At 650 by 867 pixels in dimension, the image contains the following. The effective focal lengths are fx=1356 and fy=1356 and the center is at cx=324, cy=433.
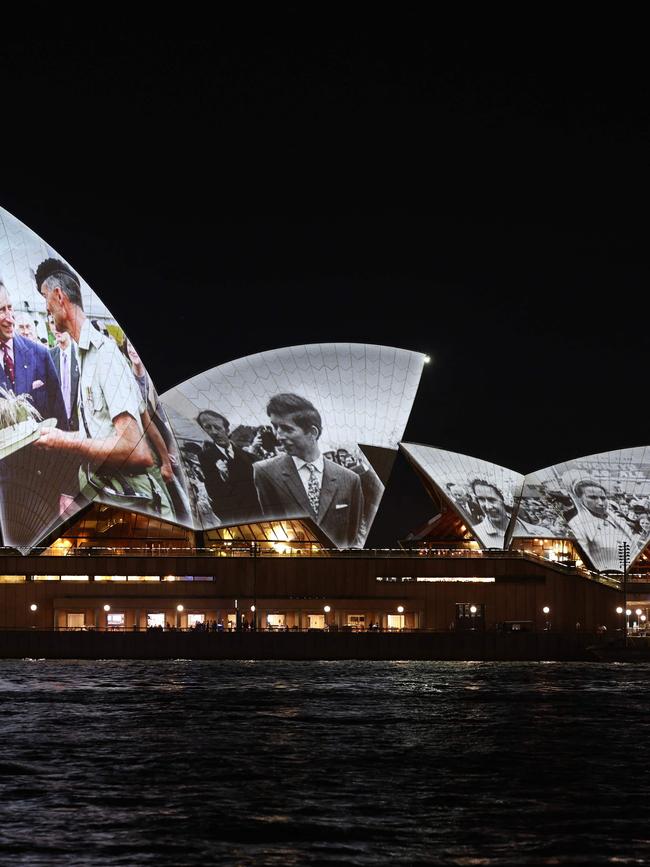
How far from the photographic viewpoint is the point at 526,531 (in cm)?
7844

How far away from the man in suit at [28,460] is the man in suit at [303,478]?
11.8 metres

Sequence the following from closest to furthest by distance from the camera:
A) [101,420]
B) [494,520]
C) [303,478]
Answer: [101,420] < [303,478] < [494,520]

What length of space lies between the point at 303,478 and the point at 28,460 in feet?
50.1

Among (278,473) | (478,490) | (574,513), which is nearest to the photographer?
(278,473)

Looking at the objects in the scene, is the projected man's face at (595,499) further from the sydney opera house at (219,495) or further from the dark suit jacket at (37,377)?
the dark suit jacket at (37,377)

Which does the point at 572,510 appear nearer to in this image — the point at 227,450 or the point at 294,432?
the point at 294,432

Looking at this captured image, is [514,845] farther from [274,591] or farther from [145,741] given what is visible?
[274,591]

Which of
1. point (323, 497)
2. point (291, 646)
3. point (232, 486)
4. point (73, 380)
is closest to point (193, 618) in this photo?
point (291, 646)

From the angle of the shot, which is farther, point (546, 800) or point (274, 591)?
point (274, 591)

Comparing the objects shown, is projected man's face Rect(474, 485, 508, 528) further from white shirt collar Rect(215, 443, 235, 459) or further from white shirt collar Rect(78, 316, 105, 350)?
white shirt collar Rect(78, 316, 105, 350)

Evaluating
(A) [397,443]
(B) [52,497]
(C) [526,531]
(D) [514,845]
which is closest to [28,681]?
(B) [52,497]

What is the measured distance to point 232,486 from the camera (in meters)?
69.8

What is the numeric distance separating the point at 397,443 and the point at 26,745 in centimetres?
4632

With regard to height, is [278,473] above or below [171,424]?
below
